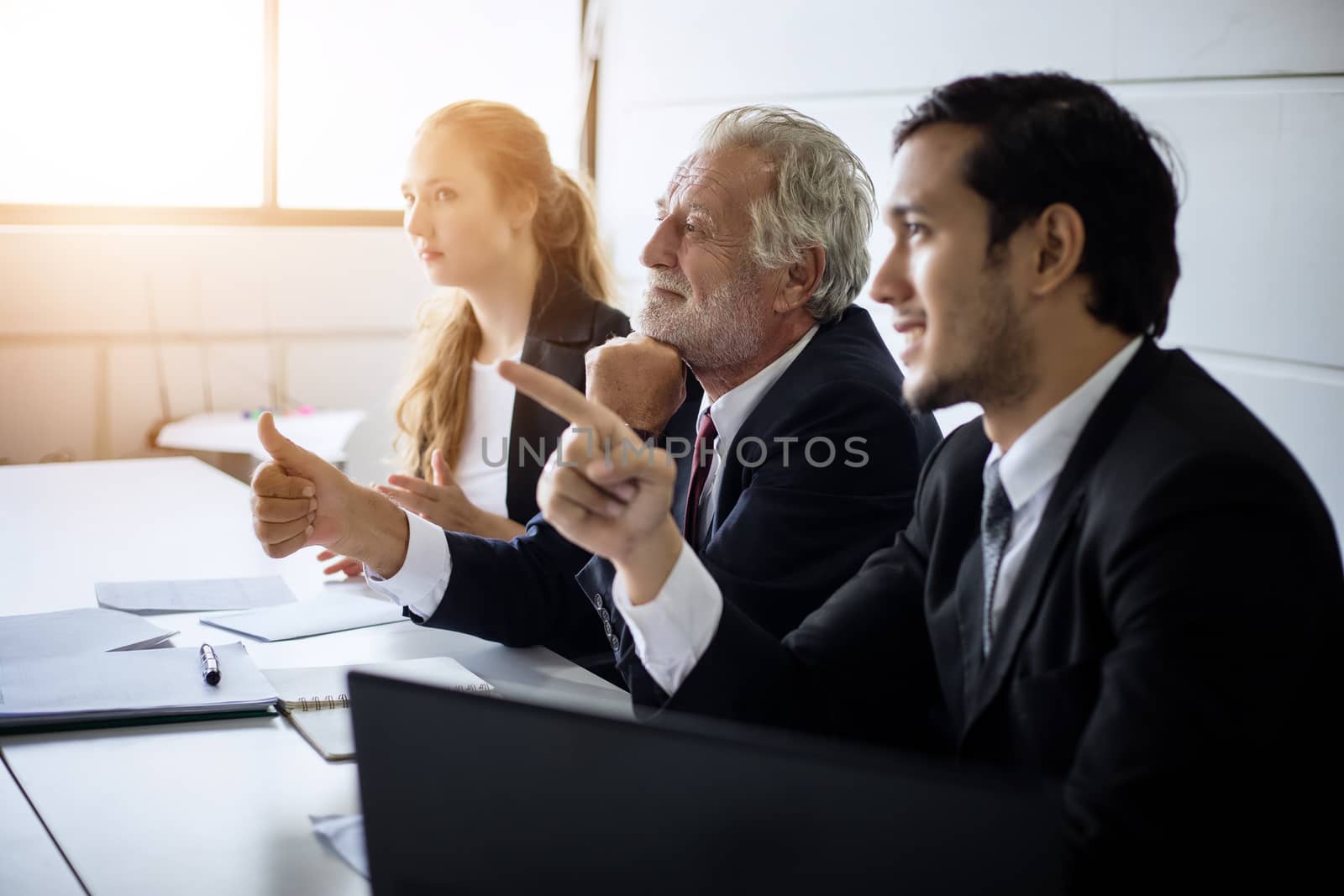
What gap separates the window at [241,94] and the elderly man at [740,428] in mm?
2829

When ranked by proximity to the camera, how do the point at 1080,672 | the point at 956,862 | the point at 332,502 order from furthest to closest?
the point at 332,502 → the point at 1080,672 → the point at 956,862

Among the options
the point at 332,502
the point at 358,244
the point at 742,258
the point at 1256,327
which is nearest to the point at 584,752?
the point at 332,502

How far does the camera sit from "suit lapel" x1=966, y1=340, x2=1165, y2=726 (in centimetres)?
100

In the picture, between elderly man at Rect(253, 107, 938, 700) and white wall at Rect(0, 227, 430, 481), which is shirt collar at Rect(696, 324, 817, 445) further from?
white wall at Rect(0, 227, 430, 481)

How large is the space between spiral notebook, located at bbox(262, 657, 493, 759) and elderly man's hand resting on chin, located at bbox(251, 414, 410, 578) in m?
0.19

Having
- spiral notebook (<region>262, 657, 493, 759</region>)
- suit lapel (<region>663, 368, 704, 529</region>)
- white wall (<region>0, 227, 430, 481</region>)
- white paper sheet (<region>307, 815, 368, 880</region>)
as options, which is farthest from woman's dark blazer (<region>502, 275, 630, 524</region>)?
white wall (<region>0, 227, 430, 481</region>)

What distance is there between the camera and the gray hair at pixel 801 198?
1.77 m

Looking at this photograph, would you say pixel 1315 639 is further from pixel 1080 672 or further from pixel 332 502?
pixel 332 502

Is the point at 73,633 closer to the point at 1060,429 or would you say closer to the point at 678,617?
the point at 678,617

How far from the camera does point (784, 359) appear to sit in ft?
5.82

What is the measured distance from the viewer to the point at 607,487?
3.52ft

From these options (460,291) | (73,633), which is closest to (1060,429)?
(73,633)

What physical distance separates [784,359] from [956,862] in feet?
4.10

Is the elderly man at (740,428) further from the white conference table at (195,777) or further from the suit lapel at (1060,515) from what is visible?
the suit lapel at (1060,515)
